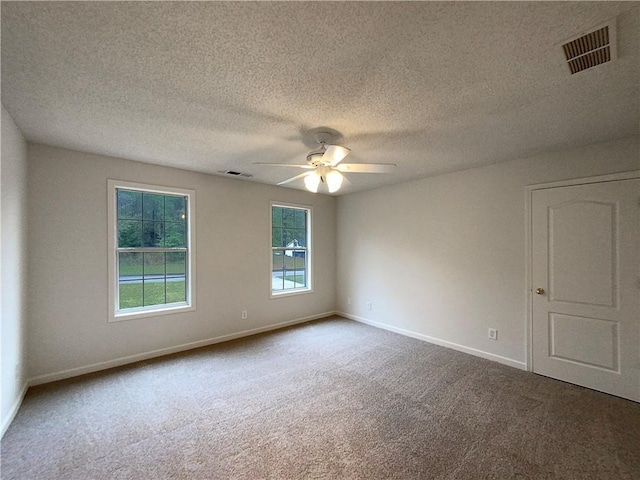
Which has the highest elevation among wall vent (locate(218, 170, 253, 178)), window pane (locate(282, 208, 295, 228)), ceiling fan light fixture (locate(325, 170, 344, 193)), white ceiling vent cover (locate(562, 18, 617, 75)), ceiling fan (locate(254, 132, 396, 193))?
white ceiling vent cover (locate(562, 18, 617, 75))

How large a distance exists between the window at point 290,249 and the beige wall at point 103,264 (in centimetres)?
25

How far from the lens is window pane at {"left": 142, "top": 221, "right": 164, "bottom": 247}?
3541mm

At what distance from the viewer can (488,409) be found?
7.86 ft

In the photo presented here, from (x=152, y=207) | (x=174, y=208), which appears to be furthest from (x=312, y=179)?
(x=152, y=207)

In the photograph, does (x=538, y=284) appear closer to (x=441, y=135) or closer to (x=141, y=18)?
(x=441, y=135)

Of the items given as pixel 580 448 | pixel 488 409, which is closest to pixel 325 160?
pixel 488 409

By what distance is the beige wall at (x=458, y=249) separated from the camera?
3.18 m

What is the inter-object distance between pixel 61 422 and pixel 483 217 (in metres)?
4.74

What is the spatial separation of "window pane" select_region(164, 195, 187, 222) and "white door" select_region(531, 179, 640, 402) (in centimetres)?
442

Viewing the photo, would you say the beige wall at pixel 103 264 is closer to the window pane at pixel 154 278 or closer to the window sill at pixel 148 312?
the window sill at pixel 148 312

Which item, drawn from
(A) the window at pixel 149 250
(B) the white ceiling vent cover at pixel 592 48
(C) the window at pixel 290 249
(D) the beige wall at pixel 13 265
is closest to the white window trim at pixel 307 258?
(C) the window at pixel 290 249

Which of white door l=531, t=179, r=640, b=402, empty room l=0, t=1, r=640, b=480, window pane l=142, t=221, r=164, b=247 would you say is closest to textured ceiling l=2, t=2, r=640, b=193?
empty room l=0, t=1, r=640, b=480

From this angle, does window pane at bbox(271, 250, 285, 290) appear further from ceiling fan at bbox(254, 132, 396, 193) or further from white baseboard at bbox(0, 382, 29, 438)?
white baseboard at bbox(0, 382, 29, 438)

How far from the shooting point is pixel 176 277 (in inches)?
149
